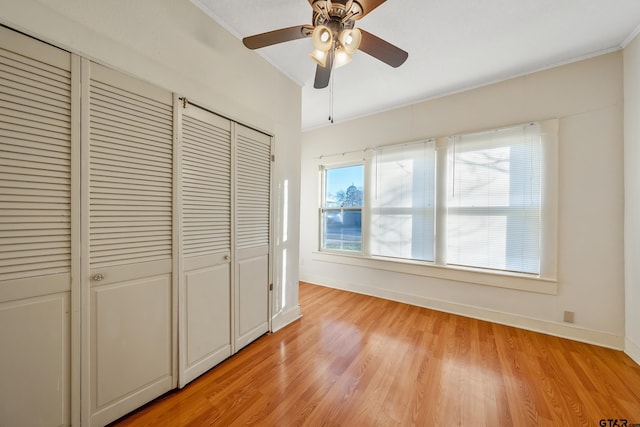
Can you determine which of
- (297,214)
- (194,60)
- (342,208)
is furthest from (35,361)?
(342,208)

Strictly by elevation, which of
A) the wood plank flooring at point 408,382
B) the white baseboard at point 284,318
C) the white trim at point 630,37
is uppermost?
the white trim at point 630,37

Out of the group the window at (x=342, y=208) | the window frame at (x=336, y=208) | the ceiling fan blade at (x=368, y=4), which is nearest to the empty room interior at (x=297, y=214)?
the ceiling fan blade at (x=368, y=4)

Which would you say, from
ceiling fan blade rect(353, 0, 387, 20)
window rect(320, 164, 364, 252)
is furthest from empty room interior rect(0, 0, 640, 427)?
window rect(320, 164, 364, 252)

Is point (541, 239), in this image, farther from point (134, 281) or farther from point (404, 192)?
point (134, 281)

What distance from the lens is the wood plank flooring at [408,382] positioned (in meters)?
1.38

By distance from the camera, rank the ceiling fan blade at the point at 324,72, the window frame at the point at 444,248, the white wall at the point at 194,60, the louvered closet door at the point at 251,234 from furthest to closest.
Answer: the window frame at the point at 444,248
the louvered closet door at the point at 251,234
the ceiling fan blade at the point at 324,72
the white wall at the point at 194,60

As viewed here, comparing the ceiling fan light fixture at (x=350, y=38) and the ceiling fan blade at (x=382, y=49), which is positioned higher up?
the ceiling fan blade at (x=382, y=49)

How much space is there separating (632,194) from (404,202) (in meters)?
1.94

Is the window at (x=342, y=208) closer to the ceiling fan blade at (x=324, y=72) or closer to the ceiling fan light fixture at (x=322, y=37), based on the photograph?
the ceiling fan blade at (x=324, y=72)

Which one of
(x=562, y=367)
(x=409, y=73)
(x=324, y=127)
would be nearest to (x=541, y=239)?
(x=562, y=367)

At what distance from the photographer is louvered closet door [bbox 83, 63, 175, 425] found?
1.22 m

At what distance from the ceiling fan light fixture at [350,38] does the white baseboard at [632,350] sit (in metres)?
3.23

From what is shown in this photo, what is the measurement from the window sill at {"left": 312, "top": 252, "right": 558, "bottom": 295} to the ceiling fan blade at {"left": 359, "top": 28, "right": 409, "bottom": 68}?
8.04 ft

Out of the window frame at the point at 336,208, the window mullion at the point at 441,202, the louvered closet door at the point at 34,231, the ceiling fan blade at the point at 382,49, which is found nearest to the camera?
the louvered closet door at the point at 34,231
